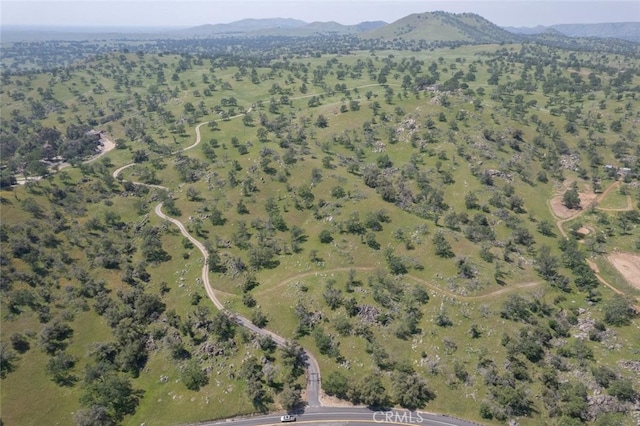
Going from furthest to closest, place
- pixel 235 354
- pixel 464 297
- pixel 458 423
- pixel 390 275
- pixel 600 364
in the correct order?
pixel 390 275
pixel 464 297
pixel 235 354
pixel 600 364
pixel 458 423

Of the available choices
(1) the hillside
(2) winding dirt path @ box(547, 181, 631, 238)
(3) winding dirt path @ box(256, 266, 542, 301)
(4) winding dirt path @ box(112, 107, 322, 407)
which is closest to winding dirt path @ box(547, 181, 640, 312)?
(2) winding dirt path @ box(547, 181, 631, 238)

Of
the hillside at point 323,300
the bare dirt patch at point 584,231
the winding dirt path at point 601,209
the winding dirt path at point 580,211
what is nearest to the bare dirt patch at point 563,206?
the winding dirt path at point 580,211

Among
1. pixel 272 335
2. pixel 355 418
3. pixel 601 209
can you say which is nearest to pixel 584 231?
pixel 601 209

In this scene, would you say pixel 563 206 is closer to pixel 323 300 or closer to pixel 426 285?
pixel 426 285

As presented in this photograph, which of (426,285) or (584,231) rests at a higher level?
(584,231)

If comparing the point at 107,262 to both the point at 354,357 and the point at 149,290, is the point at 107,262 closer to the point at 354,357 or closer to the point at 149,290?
the point at 149,290

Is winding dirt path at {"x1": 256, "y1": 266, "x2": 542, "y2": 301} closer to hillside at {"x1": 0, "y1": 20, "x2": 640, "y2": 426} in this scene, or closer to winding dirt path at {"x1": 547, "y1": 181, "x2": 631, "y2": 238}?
hillside at {"x1": 0, "y1": 20, "x2": 640, "y2": 426}

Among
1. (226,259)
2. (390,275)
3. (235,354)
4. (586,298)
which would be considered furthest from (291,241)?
(586,298)
